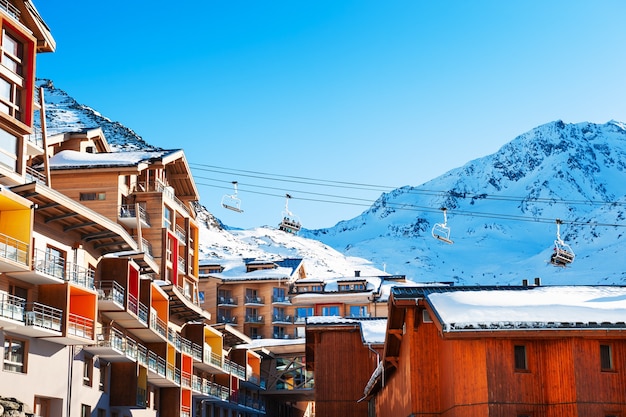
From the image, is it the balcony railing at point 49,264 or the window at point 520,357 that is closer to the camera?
the window at point 520,357

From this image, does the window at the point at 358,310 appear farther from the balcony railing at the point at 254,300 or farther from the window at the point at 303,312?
the balcony railing at the point at 254,300

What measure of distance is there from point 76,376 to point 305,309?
6506 centimetres

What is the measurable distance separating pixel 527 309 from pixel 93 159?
4012 cm

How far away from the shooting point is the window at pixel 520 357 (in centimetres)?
2875

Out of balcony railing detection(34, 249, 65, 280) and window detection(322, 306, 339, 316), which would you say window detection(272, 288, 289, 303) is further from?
balcony railing detection(34, 249, 65, 280)

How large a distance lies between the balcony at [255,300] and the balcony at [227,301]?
1.29m

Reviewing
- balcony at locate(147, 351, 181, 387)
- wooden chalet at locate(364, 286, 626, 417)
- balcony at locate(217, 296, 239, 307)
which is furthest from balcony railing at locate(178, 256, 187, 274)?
wooden chalet at locate(364, 286, 626, 417)

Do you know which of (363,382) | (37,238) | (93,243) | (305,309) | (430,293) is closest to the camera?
(430,293)

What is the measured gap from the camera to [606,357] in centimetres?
2848

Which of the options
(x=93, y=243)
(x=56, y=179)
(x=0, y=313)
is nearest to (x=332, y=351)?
(x=93, y=243)

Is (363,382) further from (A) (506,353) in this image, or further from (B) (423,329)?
(A) (506,353)

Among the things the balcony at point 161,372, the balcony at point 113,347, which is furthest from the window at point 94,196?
the balcony at point 113,347


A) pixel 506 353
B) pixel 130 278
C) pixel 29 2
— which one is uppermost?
pixel 29 2

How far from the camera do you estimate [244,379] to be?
7912cm
